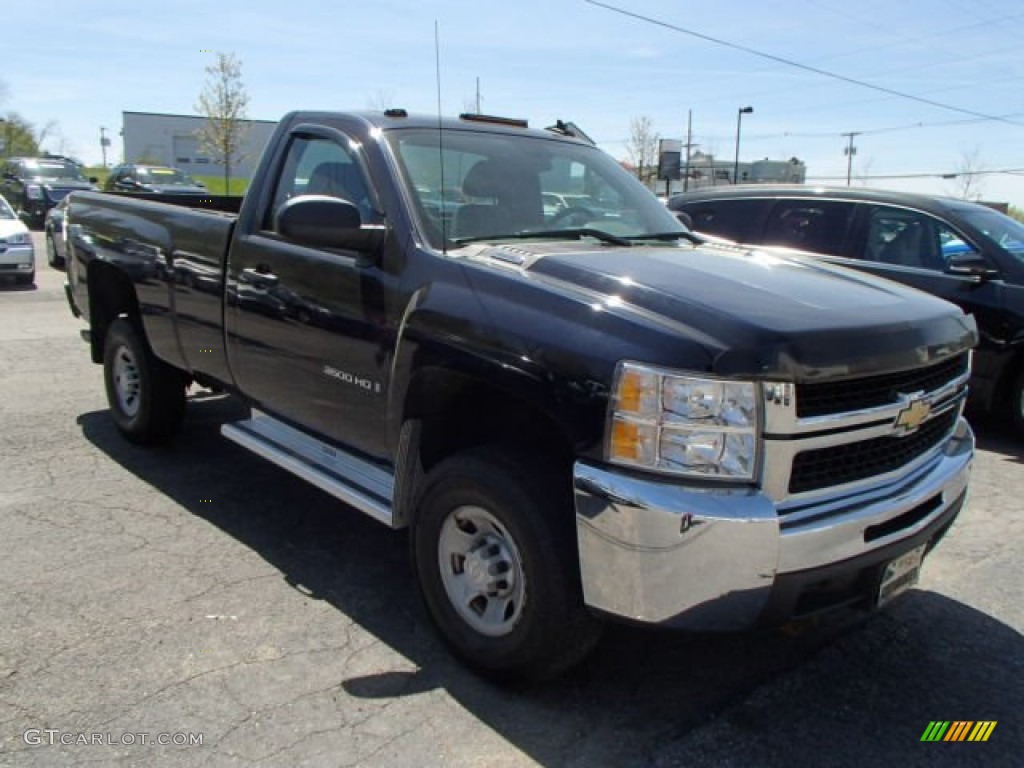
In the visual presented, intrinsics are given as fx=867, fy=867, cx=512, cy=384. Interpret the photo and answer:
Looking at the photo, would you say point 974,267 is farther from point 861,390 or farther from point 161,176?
point 161,176

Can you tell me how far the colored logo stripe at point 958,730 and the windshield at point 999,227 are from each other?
492cm

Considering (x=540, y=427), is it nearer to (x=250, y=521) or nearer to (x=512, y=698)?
(x=512, y=698)

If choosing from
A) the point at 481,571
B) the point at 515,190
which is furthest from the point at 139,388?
the point at 481,571

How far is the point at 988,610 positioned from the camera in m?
3.83

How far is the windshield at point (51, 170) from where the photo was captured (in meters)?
25.9

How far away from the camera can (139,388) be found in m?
5.51

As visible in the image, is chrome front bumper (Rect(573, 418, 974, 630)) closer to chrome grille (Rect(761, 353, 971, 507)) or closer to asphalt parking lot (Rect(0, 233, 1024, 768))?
chrome grille (Rect(761, 353, 971, 507))

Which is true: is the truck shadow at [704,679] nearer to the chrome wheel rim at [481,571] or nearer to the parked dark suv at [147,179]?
the chrome wheel rim at [481,571]

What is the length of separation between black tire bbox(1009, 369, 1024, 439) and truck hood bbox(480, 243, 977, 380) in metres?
3.77

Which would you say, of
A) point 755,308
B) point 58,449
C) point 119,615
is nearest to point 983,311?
point 755,308

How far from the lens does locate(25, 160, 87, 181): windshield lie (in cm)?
2589

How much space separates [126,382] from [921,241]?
6160 millimetres

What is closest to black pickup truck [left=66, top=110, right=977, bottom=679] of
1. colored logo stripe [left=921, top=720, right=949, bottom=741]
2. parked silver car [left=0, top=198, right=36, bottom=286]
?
colored logo stripe [left=921, top=720, right=949, bottom=741]

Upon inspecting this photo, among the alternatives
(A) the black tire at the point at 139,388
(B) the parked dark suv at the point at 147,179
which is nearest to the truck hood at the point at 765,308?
(A) the black tire at the point at 139,388
